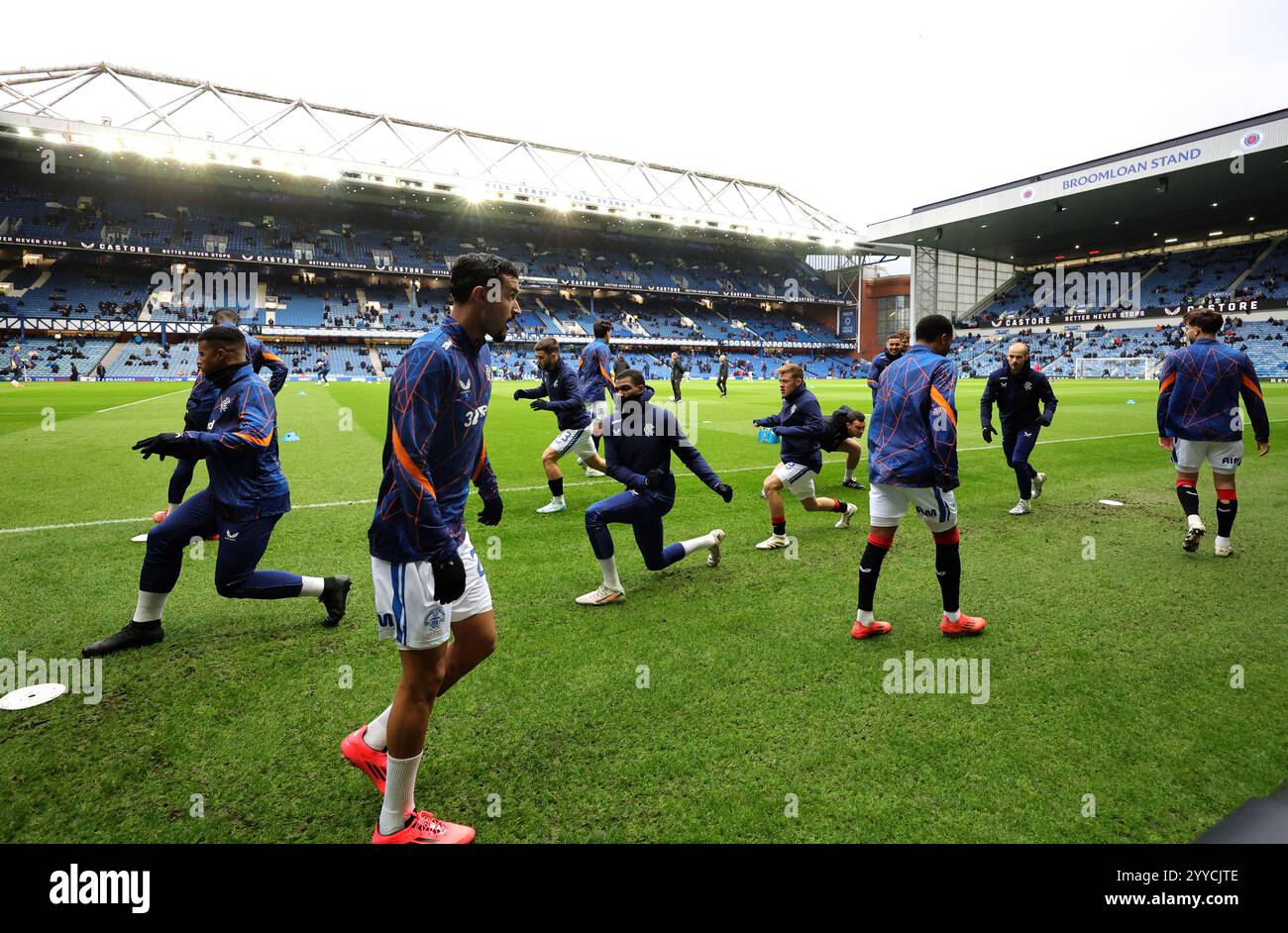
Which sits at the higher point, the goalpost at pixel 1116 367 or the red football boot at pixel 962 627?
the goalpost at pixel 1116 367

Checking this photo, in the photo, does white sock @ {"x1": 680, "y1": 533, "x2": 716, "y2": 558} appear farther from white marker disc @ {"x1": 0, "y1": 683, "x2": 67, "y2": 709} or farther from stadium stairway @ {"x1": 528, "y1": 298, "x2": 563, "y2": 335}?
stadium stairway @ {"x1": 528, "y1": 298, "x2": 563, "y2": 335}

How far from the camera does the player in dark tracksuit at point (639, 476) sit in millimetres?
5336

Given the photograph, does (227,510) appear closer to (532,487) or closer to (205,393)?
(205,393)

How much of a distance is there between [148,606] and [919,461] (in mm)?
5481

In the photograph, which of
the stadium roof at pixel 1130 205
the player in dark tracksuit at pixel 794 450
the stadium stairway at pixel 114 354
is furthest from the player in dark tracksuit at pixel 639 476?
the stadium stairway at pixel 114 354

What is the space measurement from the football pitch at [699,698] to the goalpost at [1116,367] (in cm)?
4924

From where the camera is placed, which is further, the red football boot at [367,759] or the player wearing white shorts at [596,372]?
the player wearing white shorts at [596,372]

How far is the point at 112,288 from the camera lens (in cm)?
5278

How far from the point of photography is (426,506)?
95.5 inches

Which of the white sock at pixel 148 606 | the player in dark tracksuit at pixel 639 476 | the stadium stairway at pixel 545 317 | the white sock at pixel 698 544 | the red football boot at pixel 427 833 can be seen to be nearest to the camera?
the red football boot at pixel 427 833

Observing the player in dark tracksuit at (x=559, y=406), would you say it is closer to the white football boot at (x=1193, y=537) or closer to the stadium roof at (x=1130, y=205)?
the white football boot at (x=1193, y=537)

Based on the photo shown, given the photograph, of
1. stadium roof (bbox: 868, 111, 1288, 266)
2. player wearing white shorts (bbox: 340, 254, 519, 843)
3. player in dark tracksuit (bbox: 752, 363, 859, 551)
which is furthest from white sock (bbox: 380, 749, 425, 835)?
stadium roof (bbox: 868, 111, 1288, 266)

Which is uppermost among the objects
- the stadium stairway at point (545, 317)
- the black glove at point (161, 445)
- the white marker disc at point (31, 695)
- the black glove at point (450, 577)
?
the stadium stairway at point (545, 317)
